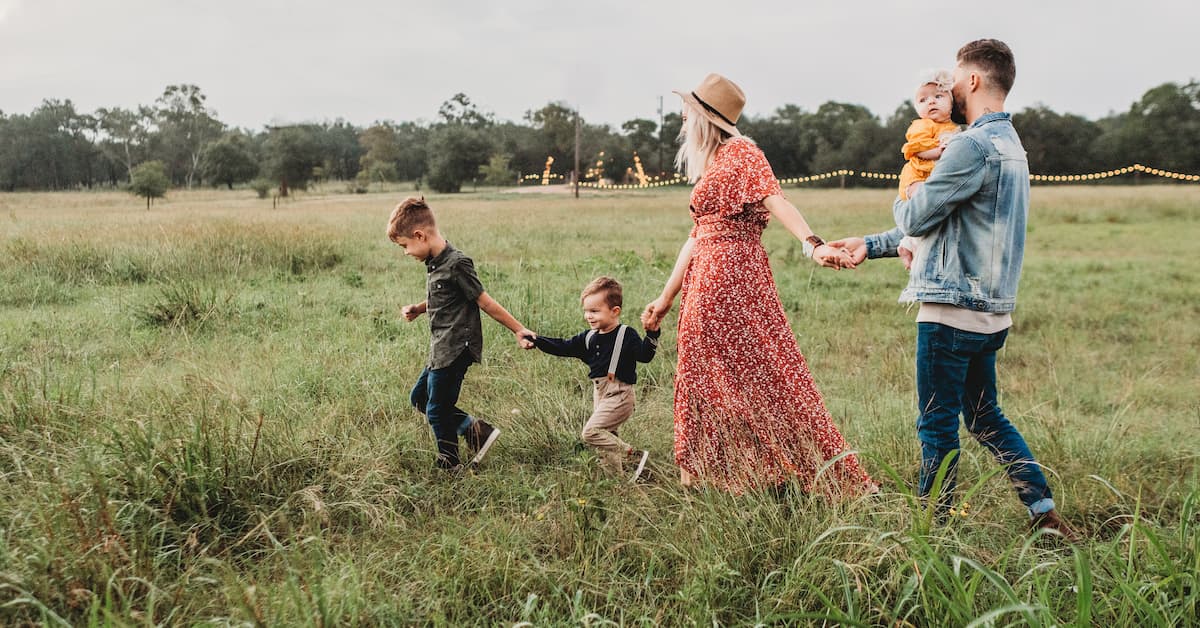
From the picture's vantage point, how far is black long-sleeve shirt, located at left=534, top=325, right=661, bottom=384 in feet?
12.3

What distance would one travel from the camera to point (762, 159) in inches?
134

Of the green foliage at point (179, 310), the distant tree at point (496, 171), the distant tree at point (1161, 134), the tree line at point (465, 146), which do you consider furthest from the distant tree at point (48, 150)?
the distant tree at point (1161, 134)

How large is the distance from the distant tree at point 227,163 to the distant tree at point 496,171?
66.4 ft

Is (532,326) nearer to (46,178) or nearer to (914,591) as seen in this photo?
(914,591)

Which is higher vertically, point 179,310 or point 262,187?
point 262,187

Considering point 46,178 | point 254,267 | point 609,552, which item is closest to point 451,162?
point 46,178

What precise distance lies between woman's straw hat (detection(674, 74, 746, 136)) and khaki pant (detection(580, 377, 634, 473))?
1391 mm

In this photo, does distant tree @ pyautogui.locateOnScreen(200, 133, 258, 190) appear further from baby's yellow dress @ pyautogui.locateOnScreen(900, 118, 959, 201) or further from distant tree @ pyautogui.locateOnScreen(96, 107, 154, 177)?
baby's yellow dress @ pyautogui.locateOnScreen(900, 118, 959, 201)

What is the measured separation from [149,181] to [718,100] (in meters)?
46.3

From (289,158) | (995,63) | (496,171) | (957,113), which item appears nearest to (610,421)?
(957,113)

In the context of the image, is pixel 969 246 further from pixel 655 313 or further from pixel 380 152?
pixel 380 152

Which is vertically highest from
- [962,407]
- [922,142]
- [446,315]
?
[922,142]

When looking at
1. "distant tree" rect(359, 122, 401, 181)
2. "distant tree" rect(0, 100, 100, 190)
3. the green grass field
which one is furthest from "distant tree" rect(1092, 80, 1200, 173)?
"distant tree" rect(0, 100, 100, 190)

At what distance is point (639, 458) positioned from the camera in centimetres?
385
